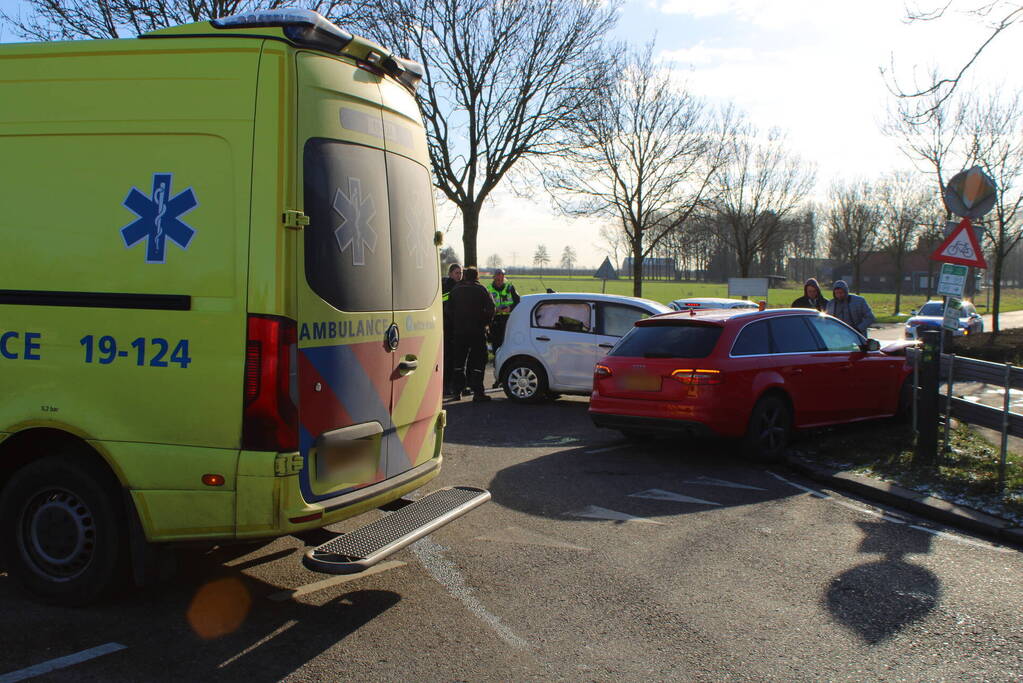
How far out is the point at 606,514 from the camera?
6316 millimetres

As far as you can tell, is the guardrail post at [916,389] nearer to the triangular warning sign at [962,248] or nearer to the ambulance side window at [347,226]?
the triangular warning sign at [962,248]

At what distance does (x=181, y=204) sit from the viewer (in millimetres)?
4012

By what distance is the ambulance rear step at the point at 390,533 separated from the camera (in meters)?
3.96

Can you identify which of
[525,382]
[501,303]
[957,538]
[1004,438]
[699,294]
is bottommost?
[957,538]

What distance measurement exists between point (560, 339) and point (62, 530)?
8496 mm

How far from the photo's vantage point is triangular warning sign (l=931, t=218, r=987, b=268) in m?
8.62

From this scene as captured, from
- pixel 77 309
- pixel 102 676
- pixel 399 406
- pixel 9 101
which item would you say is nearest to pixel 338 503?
pixel 399 406

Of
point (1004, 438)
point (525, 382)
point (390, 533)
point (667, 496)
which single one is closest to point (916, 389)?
point (1004, 438)

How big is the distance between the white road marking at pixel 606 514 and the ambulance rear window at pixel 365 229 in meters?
2.15

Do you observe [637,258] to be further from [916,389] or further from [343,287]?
[343,287]

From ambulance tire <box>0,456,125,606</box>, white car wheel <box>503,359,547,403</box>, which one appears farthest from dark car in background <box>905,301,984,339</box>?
ambulance tire <box>0,456,125,606</box>

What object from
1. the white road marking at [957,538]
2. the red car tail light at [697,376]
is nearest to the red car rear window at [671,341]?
the red car tail light at [697,376]

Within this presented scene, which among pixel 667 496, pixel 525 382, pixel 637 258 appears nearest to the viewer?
pixel 667 496

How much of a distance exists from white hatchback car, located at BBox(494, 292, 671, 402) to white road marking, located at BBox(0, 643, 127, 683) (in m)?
8.70
